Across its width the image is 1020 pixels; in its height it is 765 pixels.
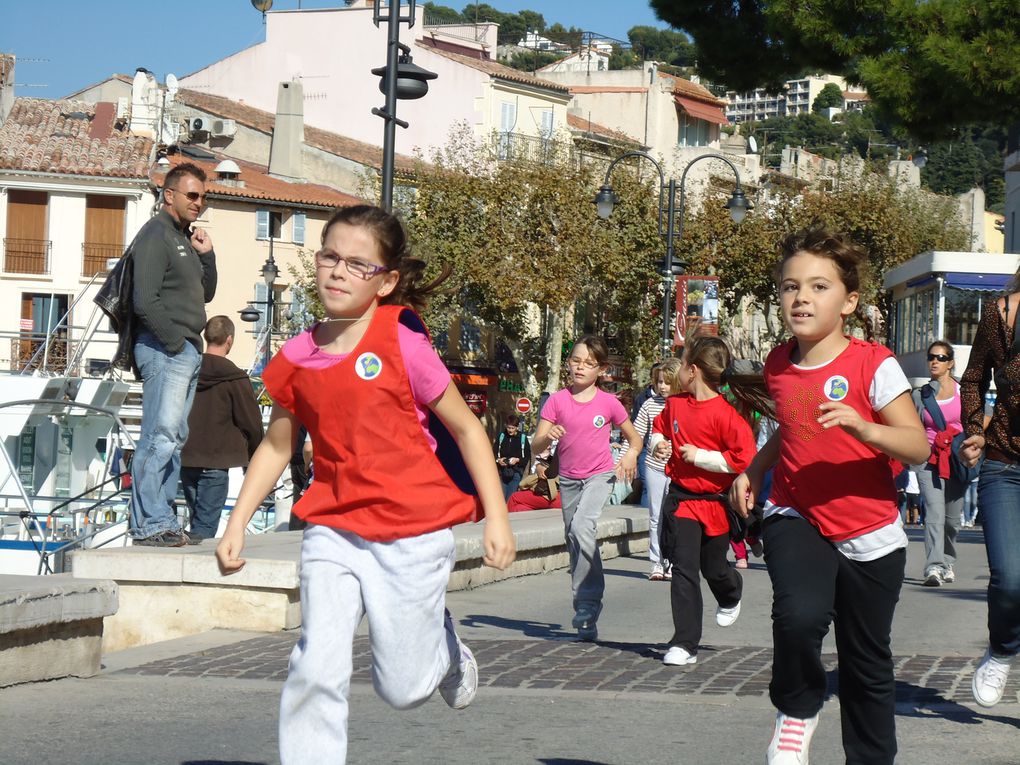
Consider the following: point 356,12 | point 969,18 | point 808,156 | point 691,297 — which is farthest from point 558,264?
point 808,156

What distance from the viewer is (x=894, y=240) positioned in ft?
181

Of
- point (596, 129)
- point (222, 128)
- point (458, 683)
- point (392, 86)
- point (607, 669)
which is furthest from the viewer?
point (596, 129)

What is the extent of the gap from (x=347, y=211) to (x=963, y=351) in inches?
1500

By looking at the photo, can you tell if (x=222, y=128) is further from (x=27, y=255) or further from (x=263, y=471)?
(x=263, y=471)

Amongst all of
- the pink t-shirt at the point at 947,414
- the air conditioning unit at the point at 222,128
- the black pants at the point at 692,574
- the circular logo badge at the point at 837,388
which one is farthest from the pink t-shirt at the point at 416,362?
the air conditioning unit at the point at 222,128

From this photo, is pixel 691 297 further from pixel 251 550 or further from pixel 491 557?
pixel 491 557

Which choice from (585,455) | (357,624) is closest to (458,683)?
(357,624)

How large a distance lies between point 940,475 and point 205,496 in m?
5.69

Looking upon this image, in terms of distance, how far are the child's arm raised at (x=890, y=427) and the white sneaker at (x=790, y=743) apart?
0.84 metres

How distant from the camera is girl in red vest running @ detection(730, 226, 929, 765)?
4.80 m

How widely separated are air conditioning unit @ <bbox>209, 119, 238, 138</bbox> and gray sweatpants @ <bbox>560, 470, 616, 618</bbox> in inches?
1998

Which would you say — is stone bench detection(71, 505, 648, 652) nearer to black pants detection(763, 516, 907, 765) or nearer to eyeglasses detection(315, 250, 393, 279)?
eyeglasses detection(315, 250, 393, 279)

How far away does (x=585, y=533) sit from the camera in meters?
9.23

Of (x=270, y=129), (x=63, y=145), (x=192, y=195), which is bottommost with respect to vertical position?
(x=192, y=195)
